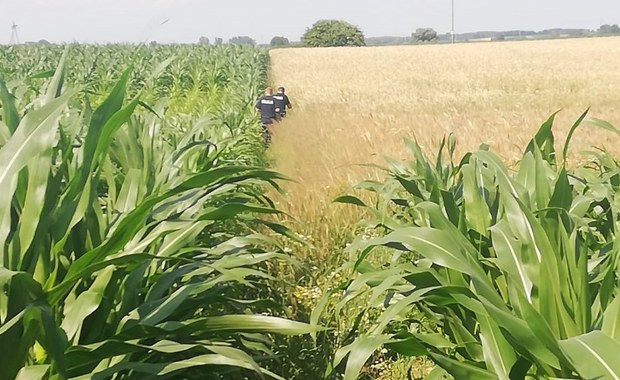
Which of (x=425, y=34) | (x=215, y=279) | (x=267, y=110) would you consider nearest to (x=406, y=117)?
(x=267, y=110)

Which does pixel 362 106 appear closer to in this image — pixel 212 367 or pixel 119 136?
pixel 119 136

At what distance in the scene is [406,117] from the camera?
10.7m

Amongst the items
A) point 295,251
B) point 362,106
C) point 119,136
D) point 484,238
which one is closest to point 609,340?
point 484,238

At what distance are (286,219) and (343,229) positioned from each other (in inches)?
19.6

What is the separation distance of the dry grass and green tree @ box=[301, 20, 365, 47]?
66.9 metres

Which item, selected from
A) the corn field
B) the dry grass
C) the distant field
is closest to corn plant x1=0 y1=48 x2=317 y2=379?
the corn field

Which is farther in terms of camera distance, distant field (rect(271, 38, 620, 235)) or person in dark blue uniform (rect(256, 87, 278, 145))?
person in dark blue uniform (rect(256, 87, 278, 145))

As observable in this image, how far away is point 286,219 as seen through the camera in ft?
16.7

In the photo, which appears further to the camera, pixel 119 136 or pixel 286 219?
pixel 286 219

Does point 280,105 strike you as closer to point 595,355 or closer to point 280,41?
point 595,355

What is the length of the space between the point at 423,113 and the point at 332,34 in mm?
84852

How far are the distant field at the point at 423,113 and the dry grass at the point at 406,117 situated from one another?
2 centimetres

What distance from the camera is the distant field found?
7392 mm

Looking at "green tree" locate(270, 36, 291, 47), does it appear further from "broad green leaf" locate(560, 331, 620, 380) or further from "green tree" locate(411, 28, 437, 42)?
"broad green leaf" locate(560, 331, 620, 380)
